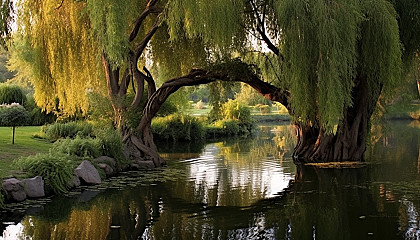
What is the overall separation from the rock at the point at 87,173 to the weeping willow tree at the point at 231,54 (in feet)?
9.62

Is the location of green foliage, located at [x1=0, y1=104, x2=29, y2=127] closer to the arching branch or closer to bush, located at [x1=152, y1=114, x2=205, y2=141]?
the arching branch

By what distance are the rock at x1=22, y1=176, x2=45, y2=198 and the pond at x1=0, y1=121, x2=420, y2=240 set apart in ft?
0.98

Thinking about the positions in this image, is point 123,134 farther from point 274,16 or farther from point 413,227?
point 413,227

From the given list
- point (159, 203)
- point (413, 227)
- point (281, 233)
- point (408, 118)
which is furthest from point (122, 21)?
point (408, 118)

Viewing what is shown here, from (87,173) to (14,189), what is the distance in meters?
2.73

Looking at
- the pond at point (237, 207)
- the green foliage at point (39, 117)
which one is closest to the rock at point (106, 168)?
the pond at point (237, 207)

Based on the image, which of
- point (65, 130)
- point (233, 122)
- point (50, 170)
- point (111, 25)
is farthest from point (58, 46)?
point (233, 122)

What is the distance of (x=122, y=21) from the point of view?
1316 cm

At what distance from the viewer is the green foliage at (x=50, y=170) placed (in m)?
10.3

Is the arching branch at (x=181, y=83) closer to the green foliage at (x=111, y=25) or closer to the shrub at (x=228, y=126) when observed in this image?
the green foliage at (x=111, y=25)

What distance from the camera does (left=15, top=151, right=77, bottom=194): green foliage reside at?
10297mm

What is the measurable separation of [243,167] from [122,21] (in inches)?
227

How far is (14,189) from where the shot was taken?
365 inches

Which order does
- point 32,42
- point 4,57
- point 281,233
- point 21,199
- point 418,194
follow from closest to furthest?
point 281,233 → point 21,199 → point 418,194 → point 32,42 → point 4,57
